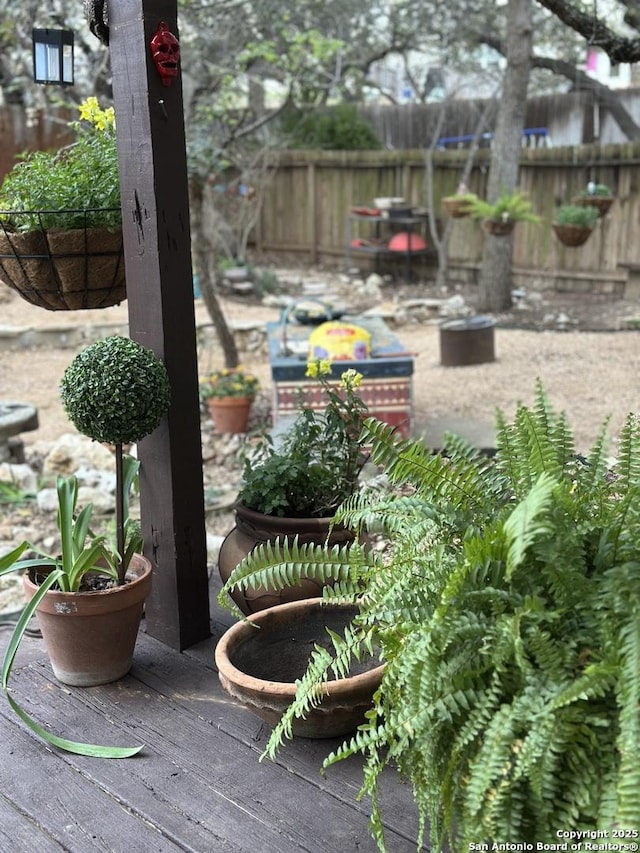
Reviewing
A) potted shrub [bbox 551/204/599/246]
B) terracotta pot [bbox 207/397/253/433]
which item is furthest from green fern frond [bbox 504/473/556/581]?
potted shrub [bbox 551/204/599/246]

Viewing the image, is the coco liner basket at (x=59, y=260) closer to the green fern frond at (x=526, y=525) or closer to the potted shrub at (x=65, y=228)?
the potted shrub at (x=65, y=228)

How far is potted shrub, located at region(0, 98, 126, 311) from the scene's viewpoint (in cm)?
213

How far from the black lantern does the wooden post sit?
0.38 meters

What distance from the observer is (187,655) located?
2275 millimetres

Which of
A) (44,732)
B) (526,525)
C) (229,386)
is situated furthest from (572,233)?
(526,525)

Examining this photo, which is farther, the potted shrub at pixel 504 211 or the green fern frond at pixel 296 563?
the potted shrub at pixel 504 211

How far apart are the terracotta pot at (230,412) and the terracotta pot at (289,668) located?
14.0 feet

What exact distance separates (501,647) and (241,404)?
5.14m

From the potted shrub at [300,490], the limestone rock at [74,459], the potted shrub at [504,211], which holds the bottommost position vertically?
the limestone rock at [74,459]

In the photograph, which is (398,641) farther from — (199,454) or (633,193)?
(633,193)

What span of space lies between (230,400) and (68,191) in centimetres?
414

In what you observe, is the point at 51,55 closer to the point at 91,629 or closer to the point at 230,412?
the point at 91,629

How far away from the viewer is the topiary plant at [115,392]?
76.4 inches

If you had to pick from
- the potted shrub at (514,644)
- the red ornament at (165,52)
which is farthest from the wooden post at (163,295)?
the potted shrub at (514,644)
